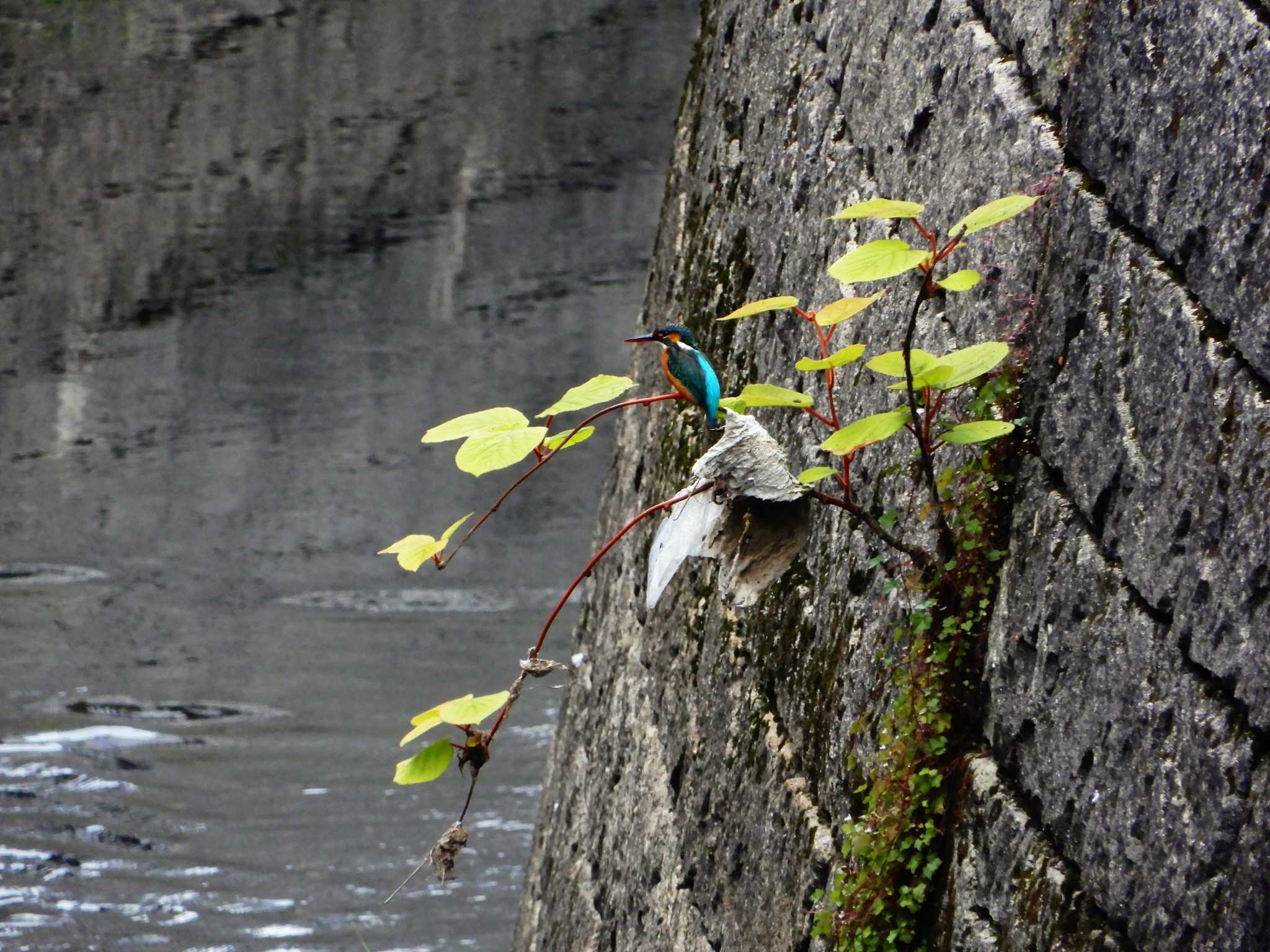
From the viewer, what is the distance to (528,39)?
9336 mm

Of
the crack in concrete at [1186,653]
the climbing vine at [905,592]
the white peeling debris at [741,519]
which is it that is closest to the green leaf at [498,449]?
the climbing vine at [905,592]

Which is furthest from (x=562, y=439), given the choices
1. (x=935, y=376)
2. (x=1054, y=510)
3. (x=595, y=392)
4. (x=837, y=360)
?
(x=1054, y=510)

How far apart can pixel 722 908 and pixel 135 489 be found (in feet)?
26.1

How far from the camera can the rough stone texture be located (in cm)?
98

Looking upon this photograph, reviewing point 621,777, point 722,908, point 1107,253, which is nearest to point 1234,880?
point 1107,253

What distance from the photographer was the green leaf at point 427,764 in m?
1.34

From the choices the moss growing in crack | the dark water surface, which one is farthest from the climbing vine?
the dark water surface

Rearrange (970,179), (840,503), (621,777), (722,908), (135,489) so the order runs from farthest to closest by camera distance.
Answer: (135,489)
(621,777)
(722,908)
(970,179)
(840,503)

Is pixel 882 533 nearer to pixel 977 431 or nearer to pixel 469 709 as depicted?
pixel 977 431

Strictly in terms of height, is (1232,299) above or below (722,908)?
above

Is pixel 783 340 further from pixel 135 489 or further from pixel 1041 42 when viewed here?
pixel 135 489

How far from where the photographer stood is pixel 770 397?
1.36 meters

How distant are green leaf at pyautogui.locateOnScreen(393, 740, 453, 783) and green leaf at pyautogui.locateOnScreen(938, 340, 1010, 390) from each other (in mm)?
606

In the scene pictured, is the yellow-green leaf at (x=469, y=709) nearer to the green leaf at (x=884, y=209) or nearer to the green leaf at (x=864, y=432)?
the green leaf at (x=864, y=432)
